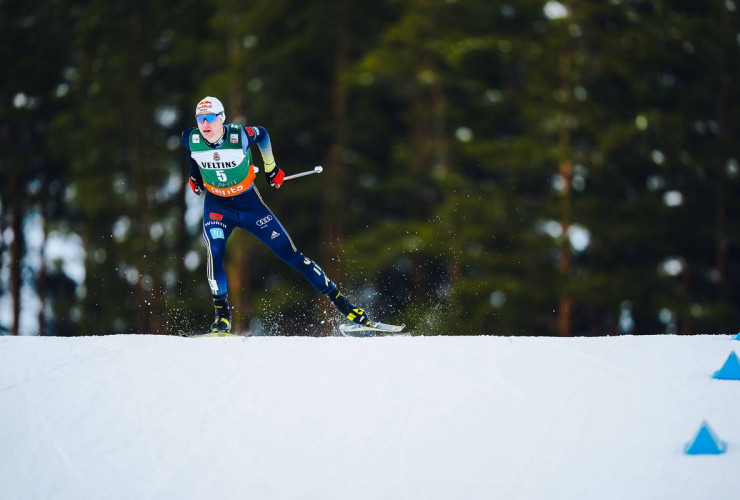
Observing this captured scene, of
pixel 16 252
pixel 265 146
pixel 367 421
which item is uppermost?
pixel 265 146

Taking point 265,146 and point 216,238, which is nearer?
point 216,238

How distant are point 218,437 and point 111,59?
18.8 m

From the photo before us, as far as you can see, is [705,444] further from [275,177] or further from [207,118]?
[207,118]

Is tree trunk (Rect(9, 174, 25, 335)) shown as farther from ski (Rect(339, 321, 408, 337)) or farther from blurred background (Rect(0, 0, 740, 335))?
ski (Rect(339, 321, 408, 337))

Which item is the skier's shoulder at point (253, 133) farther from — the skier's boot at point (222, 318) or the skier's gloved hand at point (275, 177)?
the skier's boot at point (222, 318)

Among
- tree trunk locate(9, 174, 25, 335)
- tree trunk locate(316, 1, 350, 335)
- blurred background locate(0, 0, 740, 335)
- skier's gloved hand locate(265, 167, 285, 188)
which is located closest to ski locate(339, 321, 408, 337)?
skier's gloved hand locate(265, 167, 285, 188)

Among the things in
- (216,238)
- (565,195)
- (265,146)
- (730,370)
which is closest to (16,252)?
(565,195)

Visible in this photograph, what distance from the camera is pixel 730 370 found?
659 centimetres

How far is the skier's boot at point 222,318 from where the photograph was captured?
28.7 ft

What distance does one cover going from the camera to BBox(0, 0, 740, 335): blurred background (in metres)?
18.9

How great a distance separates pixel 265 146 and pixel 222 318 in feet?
5.10

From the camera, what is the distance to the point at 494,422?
19.2ft

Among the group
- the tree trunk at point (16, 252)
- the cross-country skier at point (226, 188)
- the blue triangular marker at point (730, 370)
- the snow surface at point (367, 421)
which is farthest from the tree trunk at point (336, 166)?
the blue triangular marker at point (730, 370)

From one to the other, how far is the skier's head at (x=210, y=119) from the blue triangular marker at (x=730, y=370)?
14.2ft
